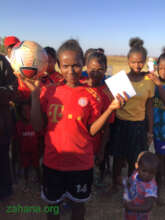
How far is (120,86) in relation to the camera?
1586 millimetres

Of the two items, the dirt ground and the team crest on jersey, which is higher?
the team crest on jersey

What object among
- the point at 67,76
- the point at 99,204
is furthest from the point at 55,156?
the point at 99,204

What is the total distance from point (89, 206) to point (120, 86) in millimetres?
1705

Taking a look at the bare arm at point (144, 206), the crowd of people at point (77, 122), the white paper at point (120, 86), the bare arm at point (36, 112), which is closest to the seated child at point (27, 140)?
the crowd of people at point (77, 122)

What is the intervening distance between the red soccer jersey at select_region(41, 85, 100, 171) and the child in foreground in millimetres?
452

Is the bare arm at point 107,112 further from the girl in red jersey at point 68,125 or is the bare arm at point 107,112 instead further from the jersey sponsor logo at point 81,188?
the jersey sponsor logo at point 81,188

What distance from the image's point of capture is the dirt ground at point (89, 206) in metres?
2.34

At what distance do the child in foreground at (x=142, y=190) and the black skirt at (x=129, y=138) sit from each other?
1.91 feet

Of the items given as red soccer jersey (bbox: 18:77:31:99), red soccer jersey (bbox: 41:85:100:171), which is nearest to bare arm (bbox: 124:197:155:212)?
red soccer jersey (bbox: 41:85:100:171)

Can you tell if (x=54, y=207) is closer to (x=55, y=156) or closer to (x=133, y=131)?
(x=55, y=156)

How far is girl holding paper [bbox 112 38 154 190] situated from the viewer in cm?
229

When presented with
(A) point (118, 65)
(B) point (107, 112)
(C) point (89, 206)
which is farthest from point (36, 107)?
(A) point (118, 65)

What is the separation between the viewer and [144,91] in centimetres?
227

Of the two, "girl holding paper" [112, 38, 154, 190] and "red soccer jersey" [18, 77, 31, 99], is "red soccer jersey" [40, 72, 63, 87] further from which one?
"girl holding paper" [112, 38, 154, 190]
